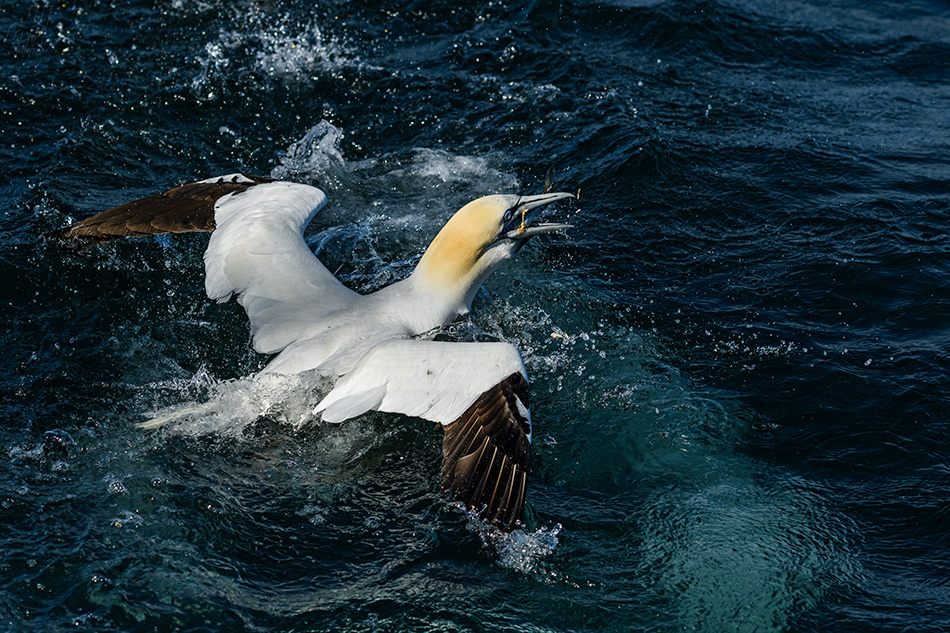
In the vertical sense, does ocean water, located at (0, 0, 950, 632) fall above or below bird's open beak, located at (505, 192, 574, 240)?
below

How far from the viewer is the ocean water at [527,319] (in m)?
4.29

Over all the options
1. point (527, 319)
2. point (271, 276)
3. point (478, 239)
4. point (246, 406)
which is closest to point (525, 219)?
point (478, 239)

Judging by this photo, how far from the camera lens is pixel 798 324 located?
20.0ft

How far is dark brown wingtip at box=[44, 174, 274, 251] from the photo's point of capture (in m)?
5.63

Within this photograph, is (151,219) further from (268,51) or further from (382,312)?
(268,51)

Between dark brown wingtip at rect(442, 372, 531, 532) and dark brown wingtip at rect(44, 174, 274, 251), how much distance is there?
2363 millimetres

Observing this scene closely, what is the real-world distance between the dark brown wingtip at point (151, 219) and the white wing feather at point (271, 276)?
224 mm

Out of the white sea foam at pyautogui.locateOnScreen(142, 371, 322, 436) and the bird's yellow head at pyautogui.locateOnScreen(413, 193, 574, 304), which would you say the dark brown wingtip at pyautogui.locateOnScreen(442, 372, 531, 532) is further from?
the bird's yellow head at pyautogui.locateOnScreen(413, 193, 574, 304)

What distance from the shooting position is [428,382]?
436cm

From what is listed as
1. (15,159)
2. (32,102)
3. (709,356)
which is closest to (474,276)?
(709,356)

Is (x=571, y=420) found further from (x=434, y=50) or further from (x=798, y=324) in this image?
(x=434, y=50)

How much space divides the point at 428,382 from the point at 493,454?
46 cm

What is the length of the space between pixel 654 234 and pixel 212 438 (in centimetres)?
367

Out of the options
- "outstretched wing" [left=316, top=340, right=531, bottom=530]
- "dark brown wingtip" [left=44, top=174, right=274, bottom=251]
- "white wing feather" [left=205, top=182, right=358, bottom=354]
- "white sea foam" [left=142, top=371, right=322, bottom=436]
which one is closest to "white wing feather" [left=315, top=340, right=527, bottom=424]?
"outstretched wing" [left=316, top=340, right=531, bottom=530]
